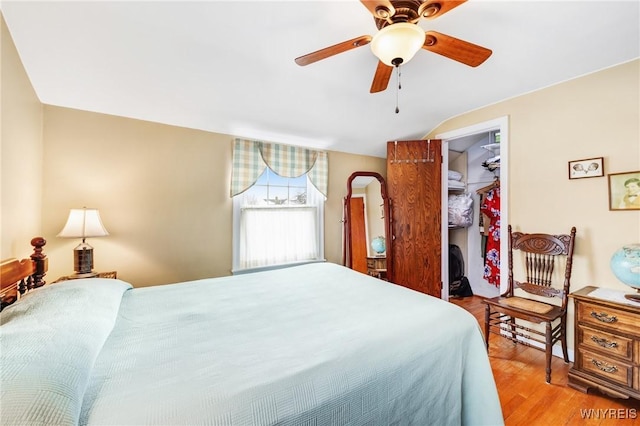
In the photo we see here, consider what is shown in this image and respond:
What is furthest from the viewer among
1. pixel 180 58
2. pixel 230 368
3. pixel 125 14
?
pixel 180 58

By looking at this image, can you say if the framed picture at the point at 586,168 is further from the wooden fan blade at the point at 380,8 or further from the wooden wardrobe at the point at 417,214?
the wooden fan blade at the point at 380,8

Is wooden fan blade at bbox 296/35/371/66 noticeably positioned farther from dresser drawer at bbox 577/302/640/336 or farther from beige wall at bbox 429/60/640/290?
dresser drawer at bbox 577/302/640/336

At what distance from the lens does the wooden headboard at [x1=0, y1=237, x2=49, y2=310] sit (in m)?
1.17

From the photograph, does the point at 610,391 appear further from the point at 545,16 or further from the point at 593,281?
the point at 545,16

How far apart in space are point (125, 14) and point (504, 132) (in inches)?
129

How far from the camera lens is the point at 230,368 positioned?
0.85m

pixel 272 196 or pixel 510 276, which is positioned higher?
pixel 272 196

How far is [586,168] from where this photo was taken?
209cm

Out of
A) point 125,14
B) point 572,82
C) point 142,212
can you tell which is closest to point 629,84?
point 572,82

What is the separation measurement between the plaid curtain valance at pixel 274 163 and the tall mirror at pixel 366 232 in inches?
17.7

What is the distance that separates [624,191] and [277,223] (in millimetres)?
3077

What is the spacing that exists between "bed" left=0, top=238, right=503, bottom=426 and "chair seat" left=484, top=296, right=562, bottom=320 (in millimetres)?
1175

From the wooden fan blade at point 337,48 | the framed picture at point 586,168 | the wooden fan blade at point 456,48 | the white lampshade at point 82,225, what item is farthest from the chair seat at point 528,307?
the white lampshade at point 82,225

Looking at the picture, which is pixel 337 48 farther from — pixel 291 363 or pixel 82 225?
pixel 82 225
